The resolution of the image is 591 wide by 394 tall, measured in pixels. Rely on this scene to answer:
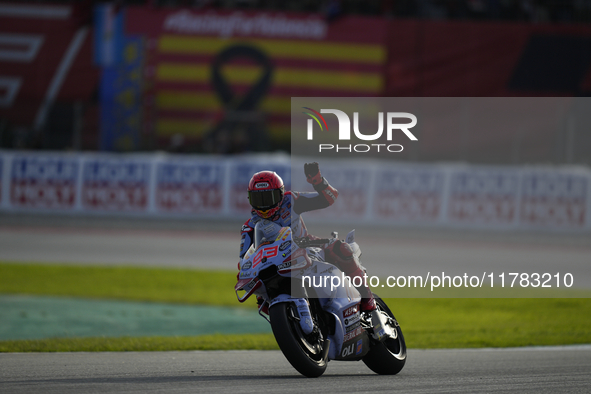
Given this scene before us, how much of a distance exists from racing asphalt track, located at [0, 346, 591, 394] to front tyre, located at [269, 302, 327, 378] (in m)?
0.13

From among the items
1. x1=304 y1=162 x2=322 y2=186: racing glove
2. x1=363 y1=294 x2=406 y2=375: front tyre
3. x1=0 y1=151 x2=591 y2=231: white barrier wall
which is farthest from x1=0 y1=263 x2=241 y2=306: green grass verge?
x1=304 y1=162 x2=322 y2=186: racing glove

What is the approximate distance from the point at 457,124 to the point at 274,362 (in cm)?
1361

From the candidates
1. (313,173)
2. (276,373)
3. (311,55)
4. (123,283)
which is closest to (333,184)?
(311,55)

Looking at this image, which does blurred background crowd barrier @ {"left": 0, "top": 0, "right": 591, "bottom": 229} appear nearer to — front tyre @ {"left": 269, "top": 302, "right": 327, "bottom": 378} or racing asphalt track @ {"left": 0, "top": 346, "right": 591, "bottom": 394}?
racing asphalt track @ {"left": 0, "top": 346, "right": 591, "bottom": 394}

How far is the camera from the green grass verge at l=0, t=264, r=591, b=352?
8.12 metres

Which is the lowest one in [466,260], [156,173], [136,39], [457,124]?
[466,260]

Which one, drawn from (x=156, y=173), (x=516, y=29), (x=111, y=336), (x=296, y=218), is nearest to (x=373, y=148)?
(x=296, y=218)

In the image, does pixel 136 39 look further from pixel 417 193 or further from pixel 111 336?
pixel 111 336

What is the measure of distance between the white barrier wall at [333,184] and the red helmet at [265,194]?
11821mm

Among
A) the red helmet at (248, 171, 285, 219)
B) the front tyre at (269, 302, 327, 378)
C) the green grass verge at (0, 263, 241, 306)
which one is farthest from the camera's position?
the green grass verge at (0, 263, 241, 306)

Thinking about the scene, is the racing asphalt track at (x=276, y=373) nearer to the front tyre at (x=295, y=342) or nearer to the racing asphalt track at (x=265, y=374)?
the racing asphalt track at (x=265, y=374)

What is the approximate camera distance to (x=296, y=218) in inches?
242

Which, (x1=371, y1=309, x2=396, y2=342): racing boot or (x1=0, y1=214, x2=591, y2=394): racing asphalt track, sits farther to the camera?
(x1=371, y1=309, x2=396, y2=342): racing boot

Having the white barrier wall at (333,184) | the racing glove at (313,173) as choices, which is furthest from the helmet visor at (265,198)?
the white barrier wall at (333,184)
